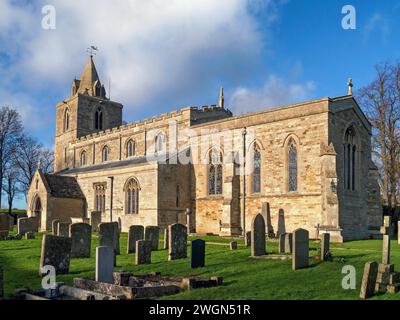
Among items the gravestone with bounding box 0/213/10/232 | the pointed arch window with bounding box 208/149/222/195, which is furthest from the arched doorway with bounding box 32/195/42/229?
the pointed arch window with bounding box 208/149/222/195

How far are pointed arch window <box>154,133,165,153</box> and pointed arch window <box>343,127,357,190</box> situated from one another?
1580 centimetres

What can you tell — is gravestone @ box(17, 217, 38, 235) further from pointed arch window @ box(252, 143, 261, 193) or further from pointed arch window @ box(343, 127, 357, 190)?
pointed arch window @ box(343, 127, 357, 190)

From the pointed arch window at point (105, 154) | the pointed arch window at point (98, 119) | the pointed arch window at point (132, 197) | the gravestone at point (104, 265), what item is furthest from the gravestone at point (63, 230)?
the pointed arch window at point (98, 119)

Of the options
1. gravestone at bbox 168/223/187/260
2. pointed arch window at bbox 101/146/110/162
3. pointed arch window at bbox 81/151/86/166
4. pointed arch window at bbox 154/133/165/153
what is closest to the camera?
gravestone at bbox 168/223/187/260

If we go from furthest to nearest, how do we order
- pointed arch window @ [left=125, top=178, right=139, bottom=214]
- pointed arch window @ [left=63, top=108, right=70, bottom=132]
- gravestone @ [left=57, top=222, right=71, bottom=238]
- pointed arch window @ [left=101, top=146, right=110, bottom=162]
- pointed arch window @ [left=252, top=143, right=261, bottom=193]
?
pointed arch window @ [left=63, top=108, right=70, bottom=132] < pointed arch window @ [left=101, top=146, right=110, bottom=162] < pointed arch window @ [left=125, top=178, right=139, bottom=214] < pointed arch window @ [left=252, top=143, right=261, bottom=193] < gravestone @ [left=57, top=222, right=71, bottom=238]

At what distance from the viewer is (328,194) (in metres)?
25.8

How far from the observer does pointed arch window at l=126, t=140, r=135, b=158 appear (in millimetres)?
43031

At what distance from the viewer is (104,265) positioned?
13.0 m

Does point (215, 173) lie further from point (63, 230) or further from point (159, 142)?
point (63, 230)

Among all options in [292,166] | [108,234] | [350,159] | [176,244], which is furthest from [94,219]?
[350,159]

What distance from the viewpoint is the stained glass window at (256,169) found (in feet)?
98.6

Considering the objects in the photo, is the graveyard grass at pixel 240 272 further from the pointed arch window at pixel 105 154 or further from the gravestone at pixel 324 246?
the pointed arch window at pixel 105 154
